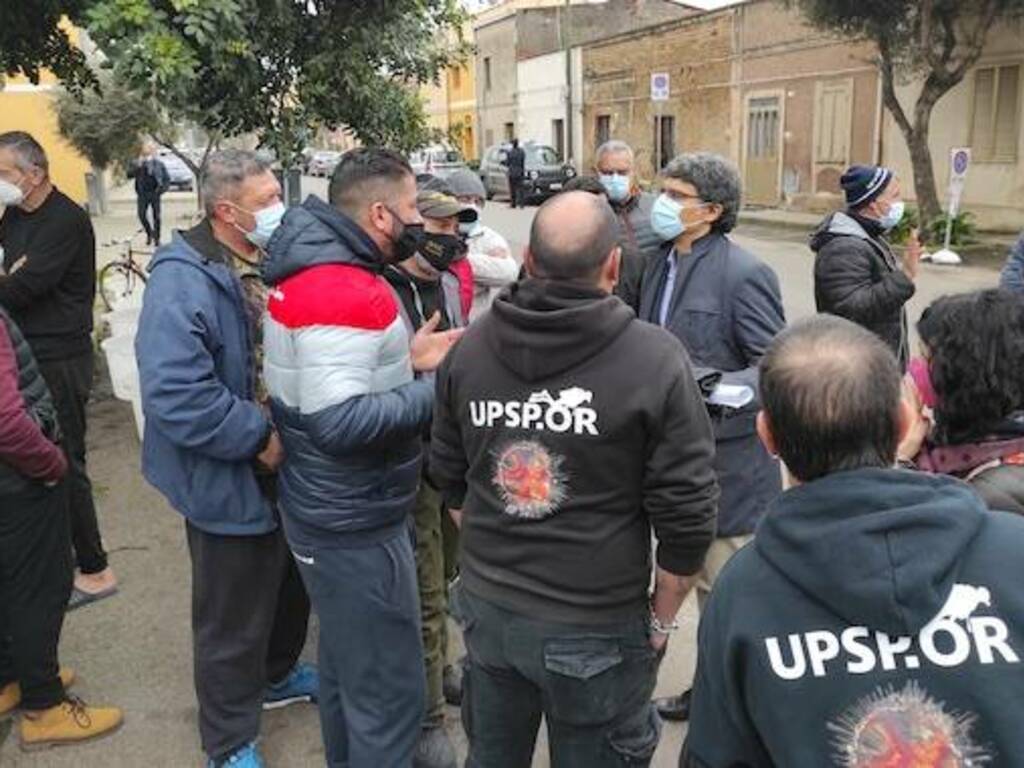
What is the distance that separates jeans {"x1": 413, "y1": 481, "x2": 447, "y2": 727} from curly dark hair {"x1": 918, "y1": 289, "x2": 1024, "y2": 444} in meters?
1.67

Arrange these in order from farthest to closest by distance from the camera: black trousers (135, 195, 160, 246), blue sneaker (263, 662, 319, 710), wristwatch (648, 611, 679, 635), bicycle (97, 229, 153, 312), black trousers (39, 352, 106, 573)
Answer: black trousers (135, 195, 160, 246)
bicycle (97, 229, 153, 312)
black trousers (39, 352, 106, 573)
blue sneaker (263, 662, 319, 710)
wristwatch (648, 611, 679, 635)

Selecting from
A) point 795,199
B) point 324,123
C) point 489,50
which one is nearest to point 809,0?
point 795,199

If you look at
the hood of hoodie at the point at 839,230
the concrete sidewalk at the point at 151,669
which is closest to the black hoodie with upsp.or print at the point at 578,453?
the concrete sidewalk at the point at 151,669

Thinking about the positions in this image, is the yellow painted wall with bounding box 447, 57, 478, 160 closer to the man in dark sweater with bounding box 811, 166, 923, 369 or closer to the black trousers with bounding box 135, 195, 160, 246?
the black trousers with bounding box 135, 195, 160, 246

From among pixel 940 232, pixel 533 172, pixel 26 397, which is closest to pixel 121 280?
pixel 26 397

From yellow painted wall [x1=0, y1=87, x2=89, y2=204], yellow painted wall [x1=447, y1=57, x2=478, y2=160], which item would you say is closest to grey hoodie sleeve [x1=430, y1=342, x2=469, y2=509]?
yellow painted wall [x1=0, y1=87, x2=89, y2=204]

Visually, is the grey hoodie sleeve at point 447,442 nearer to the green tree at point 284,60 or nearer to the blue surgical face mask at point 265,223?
the blue surgical face mask at point 265,223

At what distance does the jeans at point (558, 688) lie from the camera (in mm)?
2129

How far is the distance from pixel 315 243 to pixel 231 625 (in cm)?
132

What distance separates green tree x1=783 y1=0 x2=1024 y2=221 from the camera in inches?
611

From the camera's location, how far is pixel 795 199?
22.8 metres

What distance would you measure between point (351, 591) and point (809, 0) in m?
17.2

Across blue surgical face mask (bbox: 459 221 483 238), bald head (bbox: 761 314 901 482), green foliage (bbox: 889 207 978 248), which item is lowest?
green foliage (bbox: 889 207 978 248)

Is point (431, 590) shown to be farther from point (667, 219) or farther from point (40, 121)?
point (40, 121)
